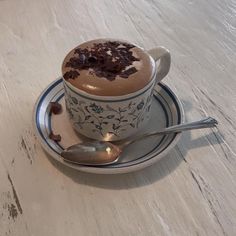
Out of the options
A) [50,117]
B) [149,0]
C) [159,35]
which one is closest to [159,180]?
[50,117]

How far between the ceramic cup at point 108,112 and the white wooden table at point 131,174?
0.06 metres

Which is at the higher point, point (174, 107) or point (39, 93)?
point (174, 107)

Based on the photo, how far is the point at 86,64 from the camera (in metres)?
0.50

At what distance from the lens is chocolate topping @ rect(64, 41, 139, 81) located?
1.61ft

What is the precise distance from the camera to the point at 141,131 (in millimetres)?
559

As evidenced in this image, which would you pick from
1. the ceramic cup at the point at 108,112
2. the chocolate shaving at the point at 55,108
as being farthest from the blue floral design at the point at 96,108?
the chocolate shaving at the point at 55,108

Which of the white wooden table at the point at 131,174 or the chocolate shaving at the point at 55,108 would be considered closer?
the white wooden table at the point at 131,174

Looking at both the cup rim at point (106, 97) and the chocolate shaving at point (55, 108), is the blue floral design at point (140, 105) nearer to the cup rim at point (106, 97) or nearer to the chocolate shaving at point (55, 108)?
the cup rim at point (106, 97)

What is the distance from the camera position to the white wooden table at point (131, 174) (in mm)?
458

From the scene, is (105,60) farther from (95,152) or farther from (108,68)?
(95,152)

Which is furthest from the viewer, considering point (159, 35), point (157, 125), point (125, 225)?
point (159, 35)

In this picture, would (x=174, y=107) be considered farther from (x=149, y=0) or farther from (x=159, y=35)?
(x=149, y=0)

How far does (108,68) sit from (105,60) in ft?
0.05

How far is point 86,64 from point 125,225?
20 cm
